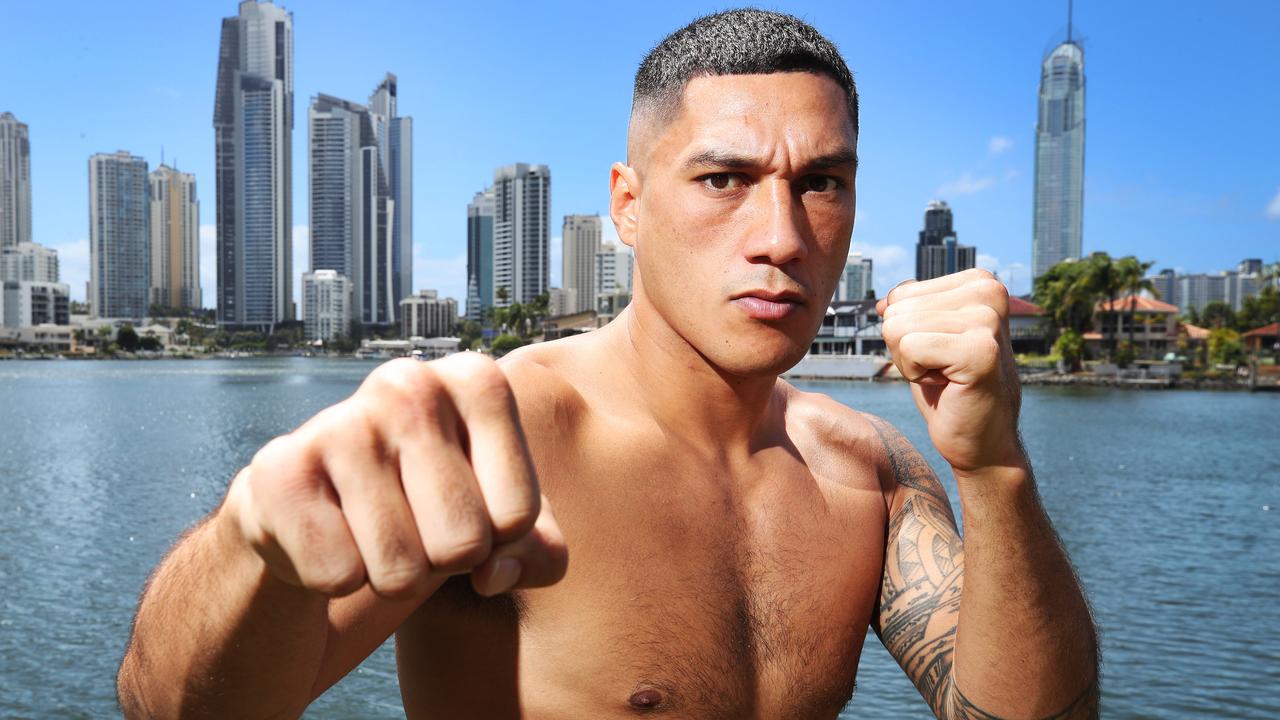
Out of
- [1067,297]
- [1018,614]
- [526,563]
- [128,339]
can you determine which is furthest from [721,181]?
[128,339]

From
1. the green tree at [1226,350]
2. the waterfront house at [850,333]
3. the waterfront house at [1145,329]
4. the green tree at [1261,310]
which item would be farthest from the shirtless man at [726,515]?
the green tree at [1261,310]

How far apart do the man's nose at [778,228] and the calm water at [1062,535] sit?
370 inches

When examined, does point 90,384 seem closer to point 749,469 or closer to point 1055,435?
point 1055,435

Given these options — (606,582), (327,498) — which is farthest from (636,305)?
(327,498)

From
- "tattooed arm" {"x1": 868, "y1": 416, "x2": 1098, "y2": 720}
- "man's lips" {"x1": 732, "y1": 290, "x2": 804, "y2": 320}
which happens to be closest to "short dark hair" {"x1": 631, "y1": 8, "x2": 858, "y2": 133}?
"man's lips" {"x1": 732, "y1": 290, "x2": 804, "y2": 320}

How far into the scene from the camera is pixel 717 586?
2.29 metres

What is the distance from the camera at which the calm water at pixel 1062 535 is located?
11172 millimetres

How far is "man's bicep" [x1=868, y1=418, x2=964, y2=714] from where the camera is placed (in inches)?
96.3

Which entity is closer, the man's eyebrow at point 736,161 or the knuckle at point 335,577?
the knuckle at point 335,577

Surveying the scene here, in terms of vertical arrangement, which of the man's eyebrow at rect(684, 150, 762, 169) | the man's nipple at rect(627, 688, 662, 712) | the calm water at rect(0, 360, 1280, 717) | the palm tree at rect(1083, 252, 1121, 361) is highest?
the palm tree at rect(1083, 252, 1121, 361)

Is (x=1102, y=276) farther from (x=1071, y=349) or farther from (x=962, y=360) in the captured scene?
(x=962, y=360)

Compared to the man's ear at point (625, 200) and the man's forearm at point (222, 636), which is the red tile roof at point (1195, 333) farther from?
the man's forearm at point (222, 636)

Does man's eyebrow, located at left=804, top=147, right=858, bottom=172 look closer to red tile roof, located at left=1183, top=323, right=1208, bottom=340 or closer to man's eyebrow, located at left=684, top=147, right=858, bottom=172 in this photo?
man's eyebrow, located at left=684, top=147, right=858, bottom=172

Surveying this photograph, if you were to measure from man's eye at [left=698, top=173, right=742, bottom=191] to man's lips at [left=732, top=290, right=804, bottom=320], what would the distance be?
0.85 ft
